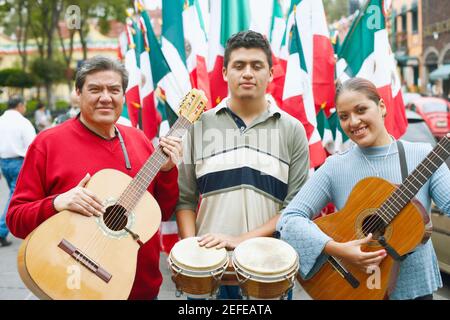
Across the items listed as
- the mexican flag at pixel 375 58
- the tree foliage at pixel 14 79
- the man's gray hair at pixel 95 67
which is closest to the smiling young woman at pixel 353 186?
the man's gray hair at pixel 95 67

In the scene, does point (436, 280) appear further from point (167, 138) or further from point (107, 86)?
point (107, 86)

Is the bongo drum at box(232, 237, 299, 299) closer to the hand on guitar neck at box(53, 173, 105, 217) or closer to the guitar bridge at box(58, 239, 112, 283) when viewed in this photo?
the guitar bridge at box(58, 239, 112, 283)

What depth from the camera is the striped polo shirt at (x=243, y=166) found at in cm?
274

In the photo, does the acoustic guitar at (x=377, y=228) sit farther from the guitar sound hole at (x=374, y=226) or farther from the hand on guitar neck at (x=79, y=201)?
the hand on guitar neck at (x=79, y=201)

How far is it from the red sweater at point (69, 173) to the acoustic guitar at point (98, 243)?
4.1 inches

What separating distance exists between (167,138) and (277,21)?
12.5ft

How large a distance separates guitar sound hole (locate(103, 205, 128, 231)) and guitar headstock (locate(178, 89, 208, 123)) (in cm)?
62

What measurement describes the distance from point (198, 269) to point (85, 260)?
514 mm

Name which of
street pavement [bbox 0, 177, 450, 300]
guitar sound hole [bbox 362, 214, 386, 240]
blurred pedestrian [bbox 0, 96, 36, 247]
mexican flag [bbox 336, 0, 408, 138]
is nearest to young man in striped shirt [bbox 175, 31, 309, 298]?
guitar sound hole [bbox 362, 214, 386, 240]

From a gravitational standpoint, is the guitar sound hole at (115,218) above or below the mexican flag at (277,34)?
below

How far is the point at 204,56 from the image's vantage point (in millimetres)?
5496

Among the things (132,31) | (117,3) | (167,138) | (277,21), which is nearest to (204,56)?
(277,21)

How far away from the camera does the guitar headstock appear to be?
2748mm
